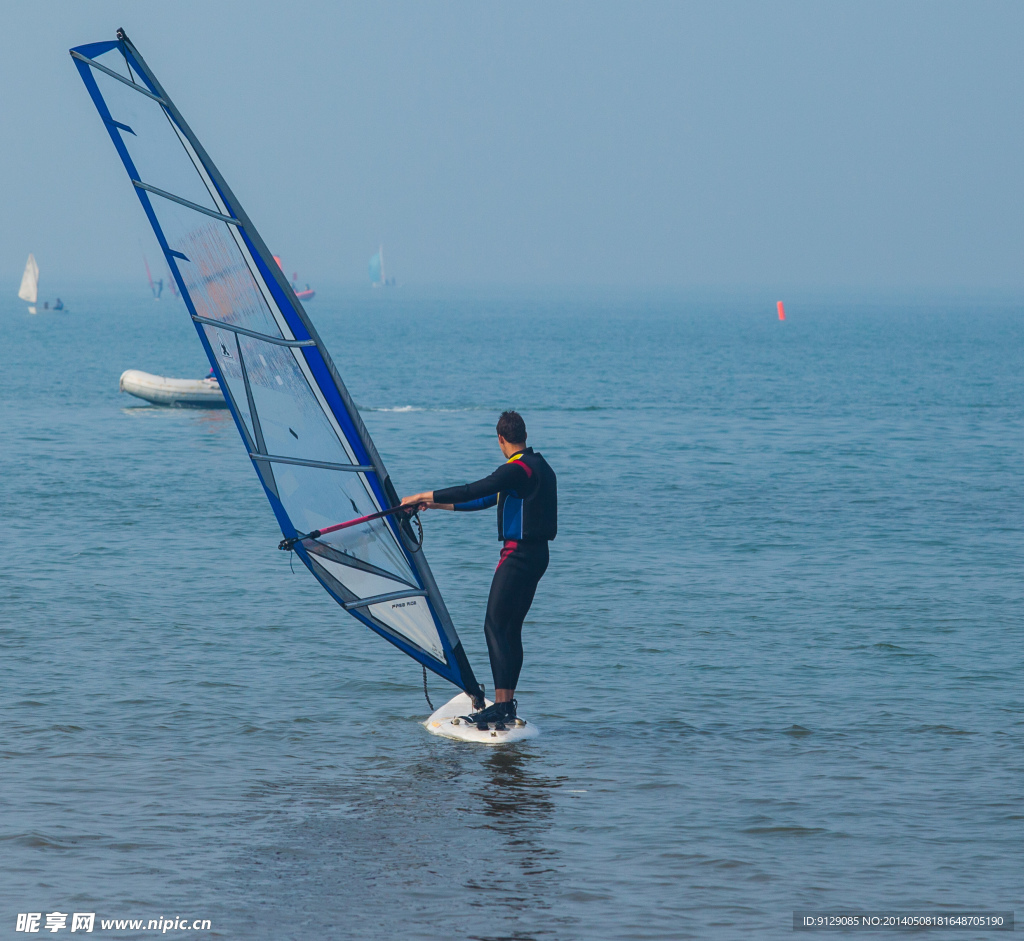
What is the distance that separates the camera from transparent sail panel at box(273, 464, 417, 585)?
25.9 ft

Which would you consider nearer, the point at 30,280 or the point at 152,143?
the point at 152,143

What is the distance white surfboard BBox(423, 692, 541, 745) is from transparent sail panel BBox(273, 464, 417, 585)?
43.3 inches

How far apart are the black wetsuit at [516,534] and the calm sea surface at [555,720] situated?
788 mm

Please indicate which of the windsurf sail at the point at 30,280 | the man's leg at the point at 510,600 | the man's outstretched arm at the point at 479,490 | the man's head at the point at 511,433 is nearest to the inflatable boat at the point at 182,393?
the man's leg at the point at 510,600

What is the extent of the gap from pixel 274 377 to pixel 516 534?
1695 mm

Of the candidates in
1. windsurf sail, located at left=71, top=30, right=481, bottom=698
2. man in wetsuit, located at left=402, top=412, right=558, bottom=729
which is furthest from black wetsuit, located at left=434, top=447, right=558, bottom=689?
windsurf sail, located at left=71, top=30, right=481, bottom=698

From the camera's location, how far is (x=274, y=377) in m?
7.77

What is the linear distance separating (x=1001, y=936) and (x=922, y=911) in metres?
0.37

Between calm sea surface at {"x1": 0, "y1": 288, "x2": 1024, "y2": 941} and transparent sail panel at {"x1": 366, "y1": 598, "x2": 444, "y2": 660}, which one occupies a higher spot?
transparent sail panel at {"x1": 366, "y1": 598, "x2": 444, "y2": 660}

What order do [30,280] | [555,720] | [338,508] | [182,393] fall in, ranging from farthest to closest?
[30,280] → [182,393] → [555,720] → [338,508]

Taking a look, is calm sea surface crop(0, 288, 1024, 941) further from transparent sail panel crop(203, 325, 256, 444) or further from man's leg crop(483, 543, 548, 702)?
transparent sail panel crop(203, 325, 256, 444)

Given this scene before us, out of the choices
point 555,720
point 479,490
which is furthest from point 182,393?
point 479,490

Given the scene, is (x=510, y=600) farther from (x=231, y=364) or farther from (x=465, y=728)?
(x=231, y=364)

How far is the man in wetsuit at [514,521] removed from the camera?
24.5 feet
